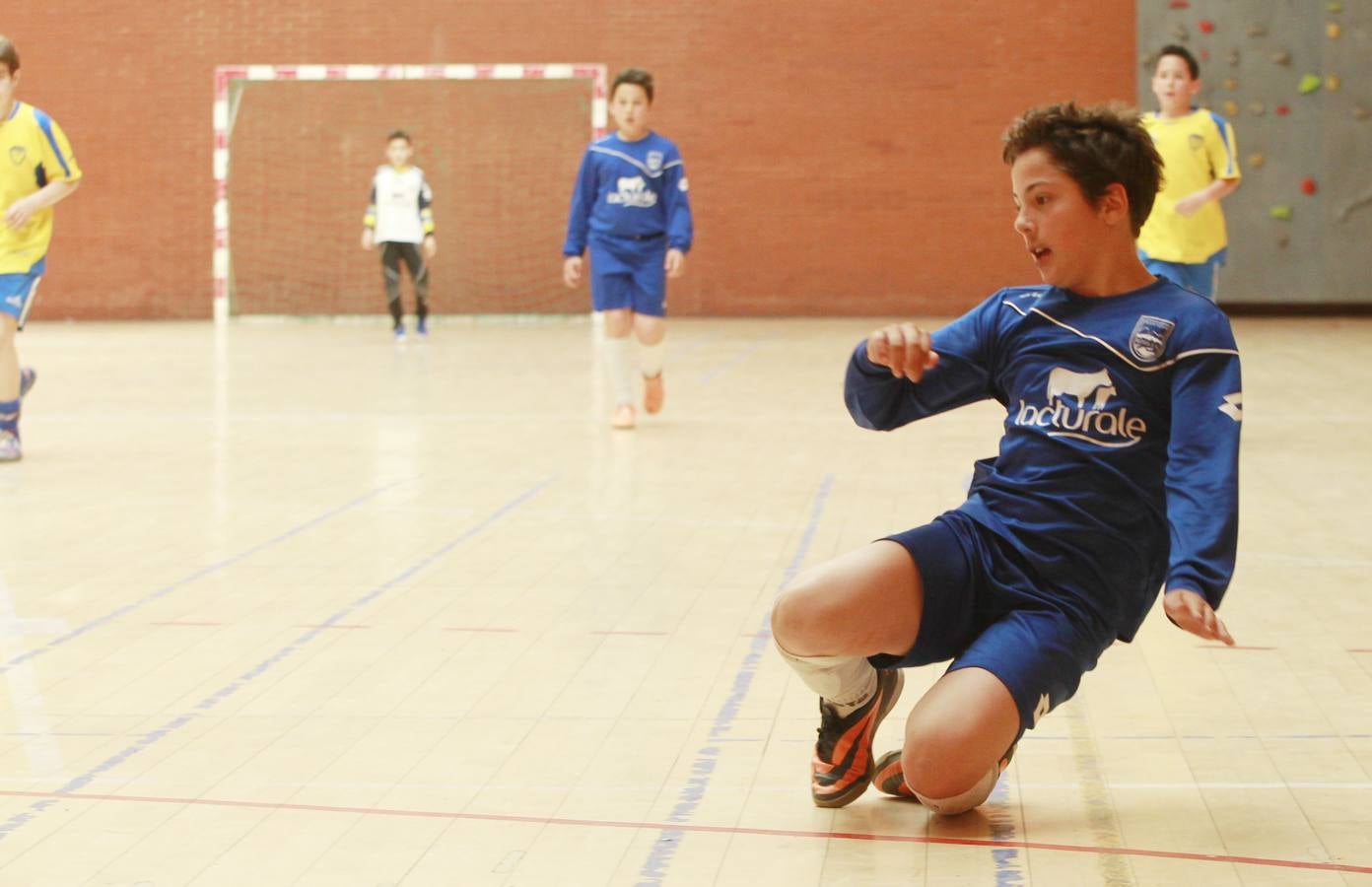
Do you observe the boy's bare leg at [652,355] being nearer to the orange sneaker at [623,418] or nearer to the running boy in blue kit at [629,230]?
the running boy in blue kit at [629,230]

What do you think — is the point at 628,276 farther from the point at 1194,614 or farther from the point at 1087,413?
the point at 1194,614

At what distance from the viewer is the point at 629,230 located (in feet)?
26.8

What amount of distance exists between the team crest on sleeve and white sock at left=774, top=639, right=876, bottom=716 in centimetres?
66

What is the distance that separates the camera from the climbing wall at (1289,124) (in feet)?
47.9

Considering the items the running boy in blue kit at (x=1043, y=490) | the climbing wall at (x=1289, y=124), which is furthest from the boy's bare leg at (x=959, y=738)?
the climbing wall at (x=1289, y=124)

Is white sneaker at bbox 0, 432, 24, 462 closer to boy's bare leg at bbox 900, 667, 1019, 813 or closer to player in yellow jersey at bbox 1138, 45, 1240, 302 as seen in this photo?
player in yellow jersey at bbox 1138, 45, 1240, 302

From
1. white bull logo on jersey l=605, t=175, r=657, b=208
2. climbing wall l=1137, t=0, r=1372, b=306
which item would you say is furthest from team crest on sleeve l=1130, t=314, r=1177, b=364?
climbing wall l=1137, t=0, r=1372, b=306

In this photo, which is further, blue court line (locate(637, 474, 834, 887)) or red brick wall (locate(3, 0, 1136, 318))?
red brick wall (locate(3, 0, 1136, 318))

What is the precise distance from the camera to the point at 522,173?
1569 centimetres

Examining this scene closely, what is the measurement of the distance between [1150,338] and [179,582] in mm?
2932

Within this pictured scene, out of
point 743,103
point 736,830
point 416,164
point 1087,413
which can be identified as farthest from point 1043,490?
point 416,164

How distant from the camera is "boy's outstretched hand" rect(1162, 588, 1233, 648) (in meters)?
2.37

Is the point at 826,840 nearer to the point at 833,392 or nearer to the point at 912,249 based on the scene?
the point at 833,392

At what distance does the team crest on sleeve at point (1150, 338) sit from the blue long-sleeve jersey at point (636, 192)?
5.52 meters
